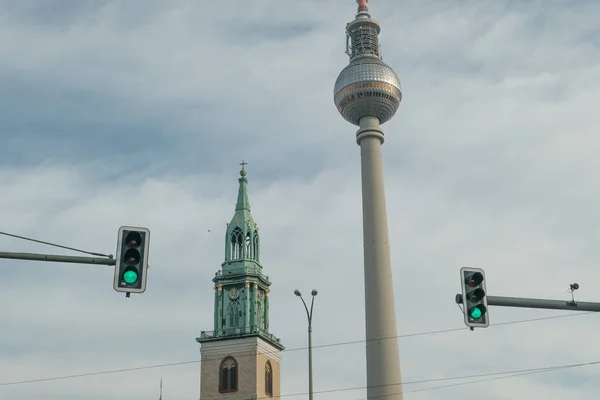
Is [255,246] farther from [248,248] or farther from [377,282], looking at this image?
[377,282]

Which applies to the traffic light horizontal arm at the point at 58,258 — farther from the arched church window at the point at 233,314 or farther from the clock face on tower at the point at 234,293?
the clock face on tower at the point at 234,293

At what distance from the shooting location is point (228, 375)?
4008 inches

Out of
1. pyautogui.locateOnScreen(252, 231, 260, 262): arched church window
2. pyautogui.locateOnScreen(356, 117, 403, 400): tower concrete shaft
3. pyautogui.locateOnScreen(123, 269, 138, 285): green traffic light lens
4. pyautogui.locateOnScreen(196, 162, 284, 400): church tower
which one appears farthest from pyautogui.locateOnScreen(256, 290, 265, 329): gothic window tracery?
pyautogui.locateOnScreen(123, 269, 138, 285): green traffic light lens

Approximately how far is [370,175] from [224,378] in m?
32.5

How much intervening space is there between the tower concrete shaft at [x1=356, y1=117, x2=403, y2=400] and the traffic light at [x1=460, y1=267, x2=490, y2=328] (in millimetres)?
55833

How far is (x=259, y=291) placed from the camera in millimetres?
108188

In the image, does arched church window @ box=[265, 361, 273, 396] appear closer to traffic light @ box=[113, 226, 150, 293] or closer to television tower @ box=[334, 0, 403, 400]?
television tower @ box=[334, 0, 403, 400]

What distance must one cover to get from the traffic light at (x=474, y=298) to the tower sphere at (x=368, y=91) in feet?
230

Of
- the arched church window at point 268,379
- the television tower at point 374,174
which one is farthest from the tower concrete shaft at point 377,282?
the arched church window at point 268,379

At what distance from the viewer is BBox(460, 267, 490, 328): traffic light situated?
69.9ft

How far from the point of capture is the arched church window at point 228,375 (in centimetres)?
10100

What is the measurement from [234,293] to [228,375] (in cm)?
1018

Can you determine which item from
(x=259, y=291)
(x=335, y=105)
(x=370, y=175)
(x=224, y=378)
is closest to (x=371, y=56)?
(x=335, y=105)

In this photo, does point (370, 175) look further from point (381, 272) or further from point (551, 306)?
point (551, 306)
